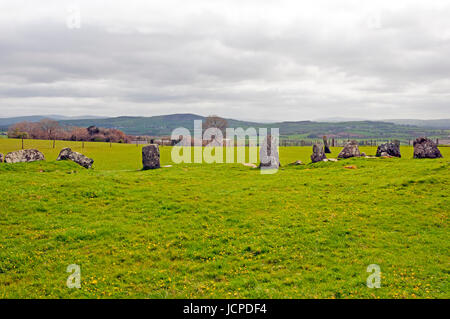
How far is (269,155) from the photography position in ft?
104

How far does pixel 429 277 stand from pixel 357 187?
448 inches

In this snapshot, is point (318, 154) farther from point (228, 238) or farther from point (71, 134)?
point (71, 134)

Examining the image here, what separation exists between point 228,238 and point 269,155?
20.1 m

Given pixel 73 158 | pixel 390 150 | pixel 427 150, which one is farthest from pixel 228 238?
pixel 390 150

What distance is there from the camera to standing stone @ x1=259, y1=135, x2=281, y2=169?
31.4 meters

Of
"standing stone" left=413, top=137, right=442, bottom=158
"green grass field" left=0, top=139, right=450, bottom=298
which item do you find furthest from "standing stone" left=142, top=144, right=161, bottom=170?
"standing stone" left=413, top=137, right=442, bottom=158

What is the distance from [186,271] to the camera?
9.97m

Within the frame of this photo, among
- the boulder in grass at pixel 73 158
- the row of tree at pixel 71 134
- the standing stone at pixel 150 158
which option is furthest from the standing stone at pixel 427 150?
the row of tree at pixel 71 134

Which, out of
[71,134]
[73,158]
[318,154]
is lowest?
[73,158]
